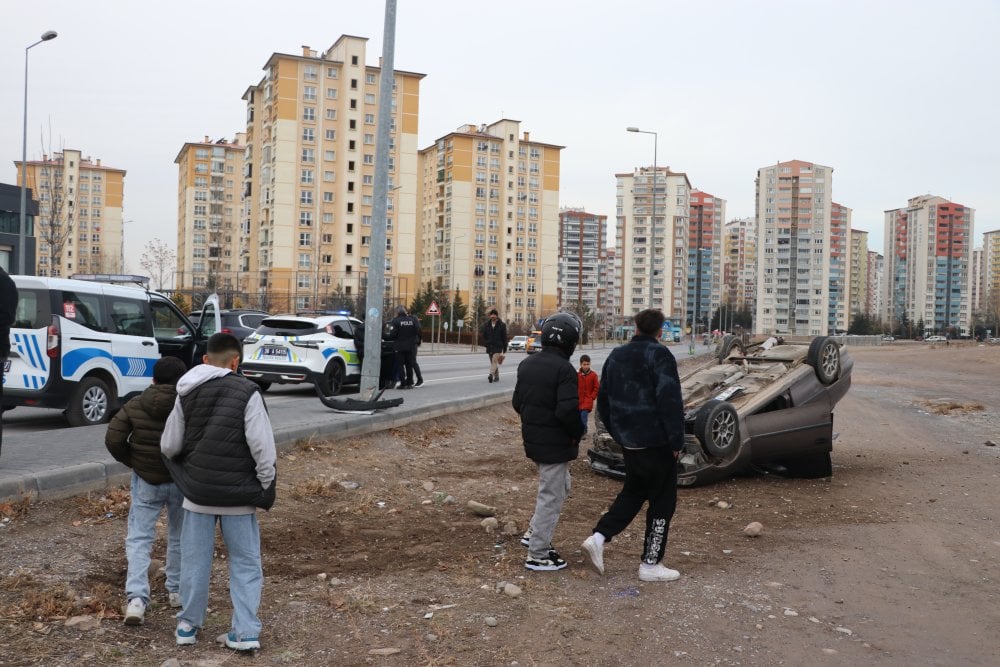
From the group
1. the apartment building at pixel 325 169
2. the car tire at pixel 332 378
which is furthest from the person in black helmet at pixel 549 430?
the apartment building at pixel 325 169

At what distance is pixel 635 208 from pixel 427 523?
133645 mm

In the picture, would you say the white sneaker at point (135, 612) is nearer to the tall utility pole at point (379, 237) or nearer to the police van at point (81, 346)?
the police van at point (81, 346)

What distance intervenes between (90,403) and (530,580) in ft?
25.0

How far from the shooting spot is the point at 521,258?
11988cm

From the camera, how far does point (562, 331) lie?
5996mm

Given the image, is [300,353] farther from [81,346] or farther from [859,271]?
[859,271]

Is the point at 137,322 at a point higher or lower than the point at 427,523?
higher

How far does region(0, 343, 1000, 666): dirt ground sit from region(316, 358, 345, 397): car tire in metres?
6.21

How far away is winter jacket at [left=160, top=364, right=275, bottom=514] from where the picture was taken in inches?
167

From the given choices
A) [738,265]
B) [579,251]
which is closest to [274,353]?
[579,251]

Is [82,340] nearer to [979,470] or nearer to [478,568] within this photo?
[478,568]

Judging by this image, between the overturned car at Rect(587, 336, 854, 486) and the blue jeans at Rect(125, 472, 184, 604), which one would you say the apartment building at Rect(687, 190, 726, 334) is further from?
the blue jeans at Rect(125, 472, 184, 604)

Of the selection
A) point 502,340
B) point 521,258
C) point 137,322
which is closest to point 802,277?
point 521,258

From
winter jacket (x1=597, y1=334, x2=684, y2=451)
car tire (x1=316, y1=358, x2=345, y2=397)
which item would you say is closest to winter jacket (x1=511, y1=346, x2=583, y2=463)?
winter jacket (x1=597, y1=334, x2=684, y2=451)
